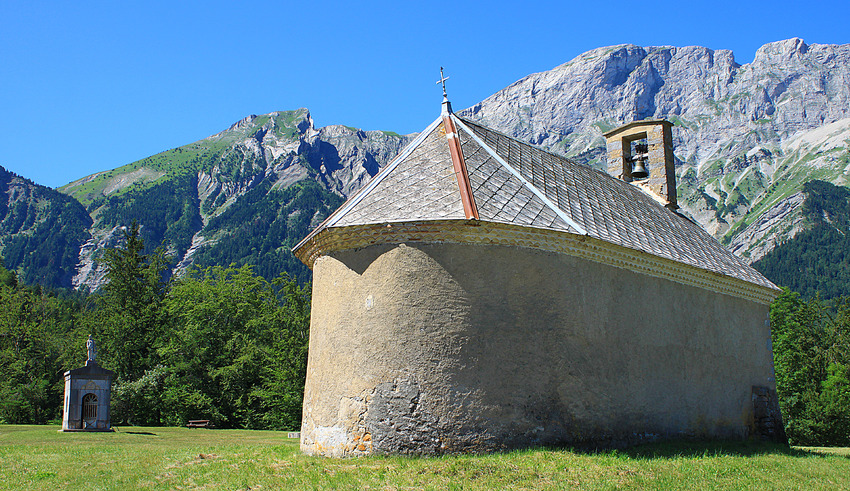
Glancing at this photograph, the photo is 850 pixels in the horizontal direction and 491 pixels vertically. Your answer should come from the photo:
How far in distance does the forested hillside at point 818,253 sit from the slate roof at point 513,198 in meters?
84.9

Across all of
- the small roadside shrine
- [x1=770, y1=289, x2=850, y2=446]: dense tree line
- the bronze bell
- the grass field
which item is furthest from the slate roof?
[x1=770, y1=289, x2=850, y2=446]: dense tree line

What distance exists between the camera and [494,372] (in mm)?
10352

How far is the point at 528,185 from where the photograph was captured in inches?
505

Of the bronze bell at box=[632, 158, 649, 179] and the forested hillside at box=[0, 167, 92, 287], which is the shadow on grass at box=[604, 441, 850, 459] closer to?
the bronze bell at box=[632, 158, 649, 179]

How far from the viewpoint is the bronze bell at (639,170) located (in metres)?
21.4

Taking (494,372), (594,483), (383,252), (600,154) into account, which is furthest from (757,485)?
(600,154)

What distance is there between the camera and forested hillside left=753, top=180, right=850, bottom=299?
94438mm

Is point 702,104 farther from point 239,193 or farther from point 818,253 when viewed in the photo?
point 239,193

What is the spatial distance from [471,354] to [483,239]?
73.7 inches

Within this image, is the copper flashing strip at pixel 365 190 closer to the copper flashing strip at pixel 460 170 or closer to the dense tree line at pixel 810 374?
the copper flashing strip at pixel 460 170

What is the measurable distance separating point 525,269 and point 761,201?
160085 millimetres

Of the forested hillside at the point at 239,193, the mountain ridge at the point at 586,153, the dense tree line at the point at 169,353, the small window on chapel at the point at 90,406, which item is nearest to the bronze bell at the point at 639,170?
the dense tree line at the point at 169,353

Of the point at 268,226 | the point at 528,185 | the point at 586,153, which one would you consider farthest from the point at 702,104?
the point at 528,185

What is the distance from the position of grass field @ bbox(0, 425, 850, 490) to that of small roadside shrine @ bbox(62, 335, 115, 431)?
28.6 ft
